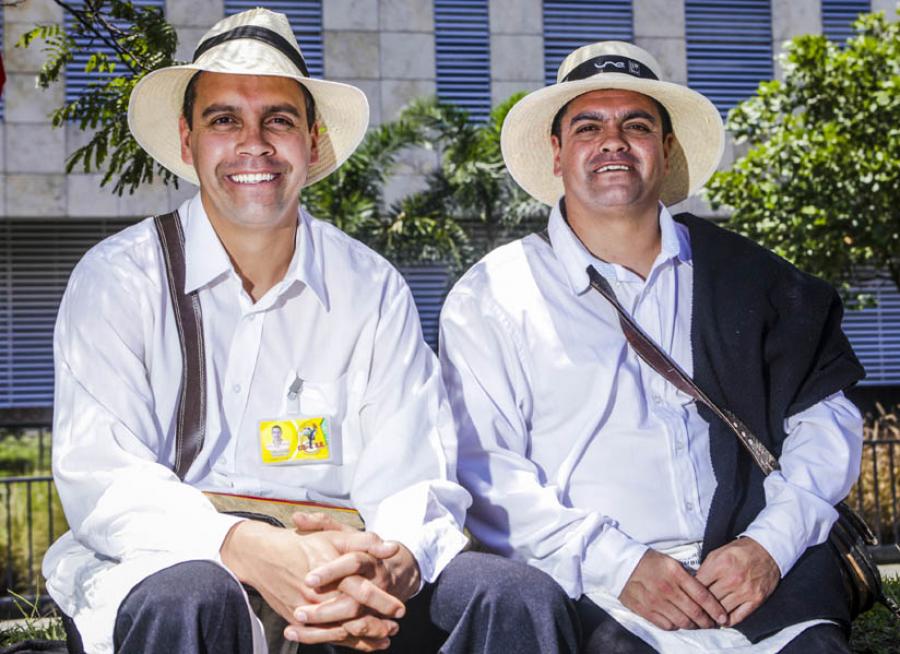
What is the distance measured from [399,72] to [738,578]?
62.1ft

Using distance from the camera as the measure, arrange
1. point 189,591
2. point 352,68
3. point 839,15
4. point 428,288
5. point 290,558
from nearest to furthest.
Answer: point 189,591
point 290,558
point 352,68
point 428,288
point 839,15

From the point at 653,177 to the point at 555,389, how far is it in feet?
2.65

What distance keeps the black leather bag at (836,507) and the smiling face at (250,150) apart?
99cm

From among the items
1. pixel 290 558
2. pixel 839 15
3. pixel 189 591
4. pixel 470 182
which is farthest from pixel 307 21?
pixel 189 591

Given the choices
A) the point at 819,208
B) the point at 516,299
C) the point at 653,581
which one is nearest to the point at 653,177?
the point at 516,299

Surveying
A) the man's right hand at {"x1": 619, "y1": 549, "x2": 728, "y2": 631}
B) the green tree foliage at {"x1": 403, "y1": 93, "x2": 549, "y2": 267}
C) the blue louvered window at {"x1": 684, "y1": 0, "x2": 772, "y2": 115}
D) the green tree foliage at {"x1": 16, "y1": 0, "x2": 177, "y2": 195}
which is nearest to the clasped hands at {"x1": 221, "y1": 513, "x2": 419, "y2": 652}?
the man's right hand at {"x1": 619, "y1": 549, "x2": 728, "y2": 631}

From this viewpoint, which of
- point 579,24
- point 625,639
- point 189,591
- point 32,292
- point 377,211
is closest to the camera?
point 189,591

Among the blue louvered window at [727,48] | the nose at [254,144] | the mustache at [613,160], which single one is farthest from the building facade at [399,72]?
the nose at [254,144]

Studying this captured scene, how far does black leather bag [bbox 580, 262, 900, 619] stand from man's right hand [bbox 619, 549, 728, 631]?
1.43 ft

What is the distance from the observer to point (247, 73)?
349 centimetres

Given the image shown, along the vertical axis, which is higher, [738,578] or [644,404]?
[644,404]

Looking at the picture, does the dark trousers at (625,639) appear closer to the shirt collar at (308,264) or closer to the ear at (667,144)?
the shirt collar at (308,264)

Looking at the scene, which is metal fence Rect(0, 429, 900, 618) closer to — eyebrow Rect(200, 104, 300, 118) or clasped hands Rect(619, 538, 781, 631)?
eyebrow Rect(200, 104, 300, 118)

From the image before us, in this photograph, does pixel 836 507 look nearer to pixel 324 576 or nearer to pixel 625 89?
pixel 625 89
